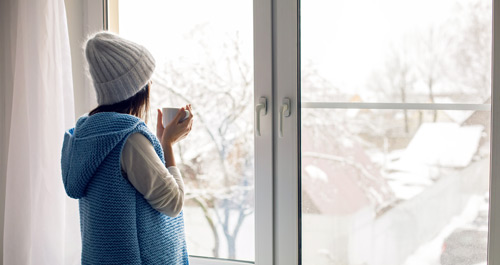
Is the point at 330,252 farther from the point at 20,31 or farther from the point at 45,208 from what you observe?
the point at 20,31

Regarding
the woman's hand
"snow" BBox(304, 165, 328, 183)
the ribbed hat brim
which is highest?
the ribbed hat brim

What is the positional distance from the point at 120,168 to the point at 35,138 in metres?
0.71

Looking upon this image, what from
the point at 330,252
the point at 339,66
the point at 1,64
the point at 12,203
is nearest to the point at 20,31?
the point at 1,64

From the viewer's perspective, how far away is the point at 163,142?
5.02 ft

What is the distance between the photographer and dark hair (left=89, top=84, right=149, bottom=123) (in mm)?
1433

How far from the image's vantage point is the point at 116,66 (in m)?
1.37

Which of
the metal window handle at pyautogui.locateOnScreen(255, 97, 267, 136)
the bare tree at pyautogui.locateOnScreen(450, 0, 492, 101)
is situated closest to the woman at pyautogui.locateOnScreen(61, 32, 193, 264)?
the metal window handle at pyautogui.locateOnScreen(255, 97, 267, 136)

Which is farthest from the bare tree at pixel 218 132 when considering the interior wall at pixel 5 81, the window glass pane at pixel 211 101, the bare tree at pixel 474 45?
the bare tree at pixel 474 45

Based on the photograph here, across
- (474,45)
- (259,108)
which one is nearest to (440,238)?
(474,45)

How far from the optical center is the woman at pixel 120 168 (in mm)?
1374

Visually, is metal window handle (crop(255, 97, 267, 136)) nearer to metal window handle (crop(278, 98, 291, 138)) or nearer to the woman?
metal window handle (crop(278, 98, 291, 138))

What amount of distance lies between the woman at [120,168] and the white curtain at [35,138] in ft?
1.77

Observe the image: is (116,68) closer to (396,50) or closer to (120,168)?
(120,168)

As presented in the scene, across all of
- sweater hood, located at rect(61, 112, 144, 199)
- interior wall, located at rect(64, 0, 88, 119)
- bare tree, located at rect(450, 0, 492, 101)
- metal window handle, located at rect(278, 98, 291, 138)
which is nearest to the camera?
sweater hood, located at rect(61, 112, 144, 199)
